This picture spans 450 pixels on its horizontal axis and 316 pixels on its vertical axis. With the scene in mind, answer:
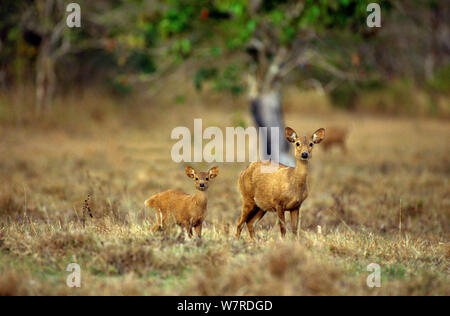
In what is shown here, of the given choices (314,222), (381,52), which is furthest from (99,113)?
(314,222)

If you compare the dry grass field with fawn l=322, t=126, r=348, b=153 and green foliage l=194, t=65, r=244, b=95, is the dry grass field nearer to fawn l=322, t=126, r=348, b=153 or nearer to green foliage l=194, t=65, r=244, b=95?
fawn l=322, t=126, r=348, b=153

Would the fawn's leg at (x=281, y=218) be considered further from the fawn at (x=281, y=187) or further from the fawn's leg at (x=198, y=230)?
the fawn's leg at (x=198, y=230)

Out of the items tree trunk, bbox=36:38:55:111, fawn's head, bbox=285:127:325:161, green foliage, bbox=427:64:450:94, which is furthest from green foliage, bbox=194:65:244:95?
green foliage, bbox=427:64:450:94

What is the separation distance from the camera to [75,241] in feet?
20.9

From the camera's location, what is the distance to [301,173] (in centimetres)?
714

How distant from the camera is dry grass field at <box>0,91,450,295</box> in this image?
560 cm

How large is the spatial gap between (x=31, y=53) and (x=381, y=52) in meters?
12.3

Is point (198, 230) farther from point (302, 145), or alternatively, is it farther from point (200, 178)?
point (302, 145)

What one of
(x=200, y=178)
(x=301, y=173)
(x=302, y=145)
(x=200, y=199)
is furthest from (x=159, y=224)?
(x=302, y=145)

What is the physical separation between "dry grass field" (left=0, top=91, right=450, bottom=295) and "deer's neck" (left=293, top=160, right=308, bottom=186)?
69cm

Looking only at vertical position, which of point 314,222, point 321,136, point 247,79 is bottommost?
point 314,222

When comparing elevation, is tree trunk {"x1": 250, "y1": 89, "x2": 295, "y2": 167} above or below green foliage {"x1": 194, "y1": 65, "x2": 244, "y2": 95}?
below

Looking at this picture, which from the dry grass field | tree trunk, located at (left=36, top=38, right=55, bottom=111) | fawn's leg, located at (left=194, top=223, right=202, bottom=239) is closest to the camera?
the dry grass field
